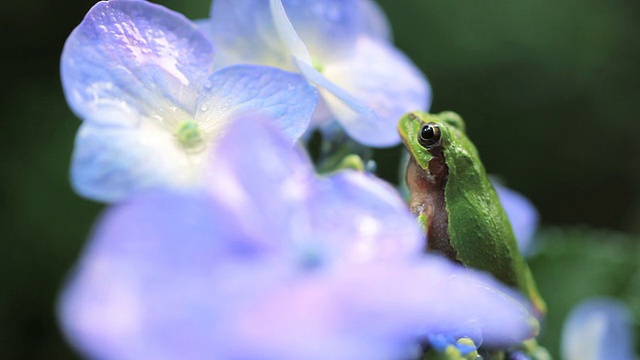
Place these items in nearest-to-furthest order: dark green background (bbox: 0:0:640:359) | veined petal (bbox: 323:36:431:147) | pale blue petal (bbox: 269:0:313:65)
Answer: pale blue petal (bbox: 269:0:313:65)
veined petal (bbox: 323:36:431:147)
dark green background (bbox: 0:0:640:359)

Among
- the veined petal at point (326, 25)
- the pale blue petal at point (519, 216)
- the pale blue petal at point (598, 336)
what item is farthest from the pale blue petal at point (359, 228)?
the pale blue petal at point (598, 336)

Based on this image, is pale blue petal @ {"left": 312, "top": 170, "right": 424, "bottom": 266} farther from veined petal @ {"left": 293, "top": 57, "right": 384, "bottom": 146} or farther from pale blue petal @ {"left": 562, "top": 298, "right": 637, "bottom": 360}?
pale blue petal @ {"left": 562, "top": 298, "right": 637, "bottom": 360}

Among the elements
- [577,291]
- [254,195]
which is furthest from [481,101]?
[254,195]

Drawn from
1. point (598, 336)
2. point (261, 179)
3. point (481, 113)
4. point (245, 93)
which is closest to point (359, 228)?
point (261, 179)

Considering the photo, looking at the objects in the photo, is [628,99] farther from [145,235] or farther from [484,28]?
[145,235]

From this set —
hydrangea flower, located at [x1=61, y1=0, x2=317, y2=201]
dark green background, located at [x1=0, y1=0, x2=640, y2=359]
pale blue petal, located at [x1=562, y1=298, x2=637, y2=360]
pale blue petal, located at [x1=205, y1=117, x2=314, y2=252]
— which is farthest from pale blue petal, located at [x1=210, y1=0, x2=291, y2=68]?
dark green background, located at [x1=0, y1=0, x2=640, y2=359]

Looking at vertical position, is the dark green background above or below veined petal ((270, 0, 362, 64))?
below

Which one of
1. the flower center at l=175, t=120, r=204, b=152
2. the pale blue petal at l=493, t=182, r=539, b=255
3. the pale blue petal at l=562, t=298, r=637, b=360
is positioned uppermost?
the flower center at l=175, t=120, r=204, b=152

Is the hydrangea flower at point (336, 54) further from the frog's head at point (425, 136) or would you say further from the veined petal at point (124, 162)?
the veined petal at point (124, 162)
